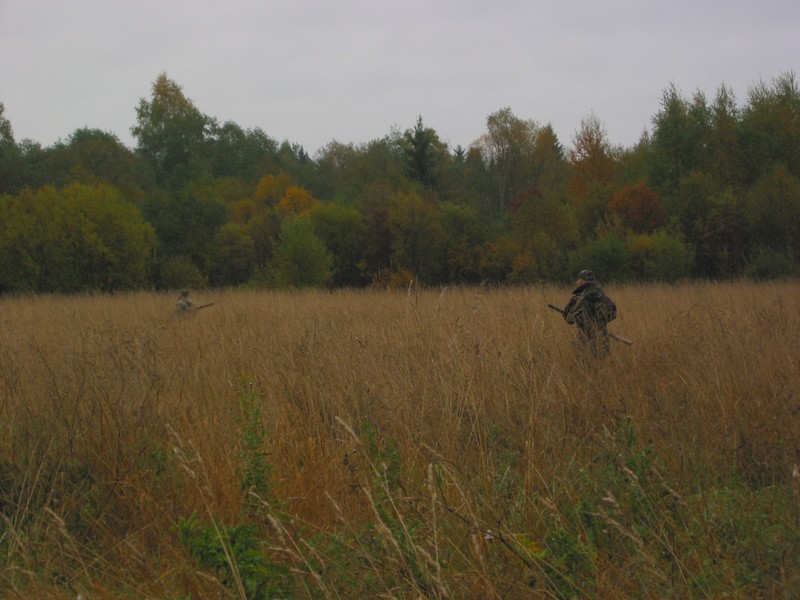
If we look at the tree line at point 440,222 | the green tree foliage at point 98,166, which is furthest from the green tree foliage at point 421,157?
the green tree foliage at point 98,166

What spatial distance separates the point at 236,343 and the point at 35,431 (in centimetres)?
361

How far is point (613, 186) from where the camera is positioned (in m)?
33.1

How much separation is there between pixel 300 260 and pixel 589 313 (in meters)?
20.3

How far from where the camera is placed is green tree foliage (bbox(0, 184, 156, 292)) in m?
26.8

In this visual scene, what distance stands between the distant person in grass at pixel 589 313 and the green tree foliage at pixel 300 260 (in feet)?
64.4

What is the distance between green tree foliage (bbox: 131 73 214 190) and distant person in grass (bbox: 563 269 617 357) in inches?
2040

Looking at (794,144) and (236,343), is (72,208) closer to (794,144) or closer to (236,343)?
(236,343)

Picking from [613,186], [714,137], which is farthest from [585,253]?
[714,137]

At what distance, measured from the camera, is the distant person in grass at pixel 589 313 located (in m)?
6.86

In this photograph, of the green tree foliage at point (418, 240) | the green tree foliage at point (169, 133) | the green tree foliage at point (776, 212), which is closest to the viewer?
the green tree foliage at point (776, 212)

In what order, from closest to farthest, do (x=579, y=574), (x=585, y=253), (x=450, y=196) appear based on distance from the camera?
(x=579, y=574) < (x=585, y=253) < (x=450, y=196)

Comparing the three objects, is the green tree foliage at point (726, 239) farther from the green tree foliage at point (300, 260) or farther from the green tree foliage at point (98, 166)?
the green tree foliage at point (98, 166)

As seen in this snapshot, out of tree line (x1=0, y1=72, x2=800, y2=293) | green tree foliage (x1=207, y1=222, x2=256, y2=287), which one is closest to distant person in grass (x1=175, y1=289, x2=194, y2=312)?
tree line (x1=0, y1=72, x2=800, y2=293)

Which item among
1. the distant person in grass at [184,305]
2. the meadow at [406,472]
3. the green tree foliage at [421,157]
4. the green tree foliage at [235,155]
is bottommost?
the meadow at [406,472]
